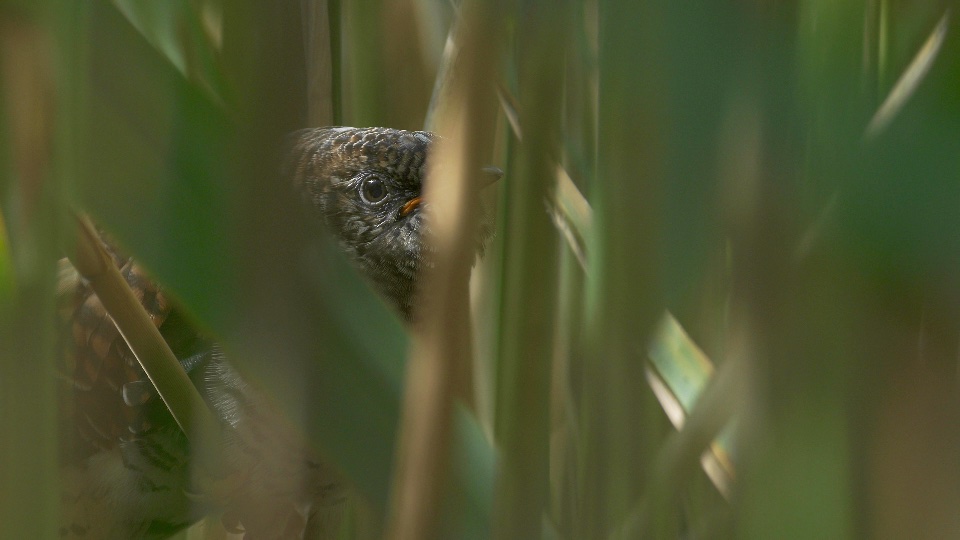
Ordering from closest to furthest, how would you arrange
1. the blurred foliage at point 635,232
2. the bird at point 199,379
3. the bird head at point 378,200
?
1. the blurred foliage at point 635,232
2. the bird at point 199,379
3. the bird head at point 378,200

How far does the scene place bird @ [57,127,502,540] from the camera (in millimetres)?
862

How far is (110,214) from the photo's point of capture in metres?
0.35

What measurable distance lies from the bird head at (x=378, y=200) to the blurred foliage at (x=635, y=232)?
82 cm

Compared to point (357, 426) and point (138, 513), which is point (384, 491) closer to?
point (357, 426)

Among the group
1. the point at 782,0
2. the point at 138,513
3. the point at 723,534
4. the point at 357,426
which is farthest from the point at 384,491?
the point at 138,513

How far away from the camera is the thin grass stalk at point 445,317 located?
36 centimetres

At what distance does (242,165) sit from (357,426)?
11 cm

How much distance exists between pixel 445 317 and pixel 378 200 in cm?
92

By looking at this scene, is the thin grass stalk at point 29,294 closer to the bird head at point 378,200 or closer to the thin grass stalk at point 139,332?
the thin grass stalk at point 139,332

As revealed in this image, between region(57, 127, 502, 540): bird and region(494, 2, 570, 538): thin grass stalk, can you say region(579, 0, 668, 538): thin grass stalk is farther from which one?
region(57, 127, 502, 540): bird

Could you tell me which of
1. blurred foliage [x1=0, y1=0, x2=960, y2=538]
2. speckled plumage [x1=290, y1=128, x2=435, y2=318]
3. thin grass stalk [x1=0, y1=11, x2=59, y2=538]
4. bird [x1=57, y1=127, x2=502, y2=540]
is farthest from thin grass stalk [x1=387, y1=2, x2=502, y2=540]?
speckled plumage [x1=290, y1=128, x2=435, y2=318]

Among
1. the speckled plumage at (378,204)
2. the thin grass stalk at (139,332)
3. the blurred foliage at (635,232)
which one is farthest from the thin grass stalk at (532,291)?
the speckled plumage at (378,204)

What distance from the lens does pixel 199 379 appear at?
3.08 feet

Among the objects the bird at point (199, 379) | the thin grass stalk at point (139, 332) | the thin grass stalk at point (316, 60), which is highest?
the thin grass stalk at point (316, 60)
